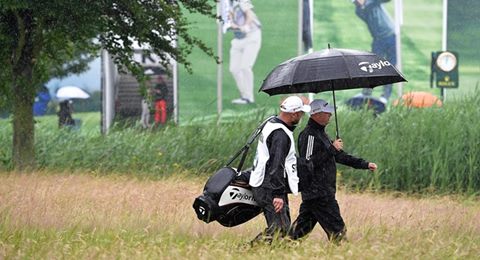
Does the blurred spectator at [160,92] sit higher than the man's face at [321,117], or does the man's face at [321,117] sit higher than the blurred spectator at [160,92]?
the man's face at [321,117]

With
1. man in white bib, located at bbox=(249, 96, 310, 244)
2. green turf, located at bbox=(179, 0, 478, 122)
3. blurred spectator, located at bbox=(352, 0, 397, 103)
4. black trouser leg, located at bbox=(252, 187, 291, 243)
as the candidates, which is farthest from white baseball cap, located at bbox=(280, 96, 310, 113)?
blurred spectator, located at bbox=(352, 0, 397, 103)

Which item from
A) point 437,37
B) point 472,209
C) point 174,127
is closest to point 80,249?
point 472,209

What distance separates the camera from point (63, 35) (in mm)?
18766

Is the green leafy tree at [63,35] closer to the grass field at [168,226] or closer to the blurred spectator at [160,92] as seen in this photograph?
the grass field at [168,226]

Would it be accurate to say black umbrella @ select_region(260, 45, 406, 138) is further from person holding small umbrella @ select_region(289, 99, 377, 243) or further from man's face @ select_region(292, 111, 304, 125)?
man's face @ select_region(292, 111, 304, 125)

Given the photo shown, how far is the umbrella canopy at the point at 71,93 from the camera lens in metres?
32.7

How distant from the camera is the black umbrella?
472 inches

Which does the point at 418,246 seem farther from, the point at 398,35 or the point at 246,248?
the point at 398,35

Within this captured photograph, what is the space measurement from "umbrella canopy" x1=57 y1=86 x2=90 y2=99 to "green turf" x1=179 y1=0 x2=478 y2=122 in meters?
3.28

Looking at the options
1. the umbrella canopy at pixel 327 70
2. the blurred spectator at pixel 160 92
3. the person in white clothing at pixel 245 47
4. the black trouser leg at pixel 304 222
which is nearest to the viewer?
the black trouser leg at pixel 304 222

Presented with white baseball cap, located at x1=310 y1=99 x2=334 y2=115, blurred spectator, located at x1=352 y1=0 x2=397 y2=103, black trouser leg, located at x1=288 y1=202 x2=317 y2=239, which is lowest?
black trouser leg, located at x1=288 y1=202 x2=317 y2=239

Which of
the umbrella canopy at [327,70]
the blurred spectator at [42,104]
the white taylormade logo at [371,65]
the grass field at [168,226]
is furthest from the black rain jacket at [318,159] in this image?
the blurred spectator at [42,104]

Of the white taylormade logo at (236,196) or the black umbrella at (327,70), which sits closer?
the white taylormade logo at (236,196)

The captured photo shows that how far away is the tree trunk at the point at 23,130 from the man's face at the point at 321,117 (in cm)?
931
